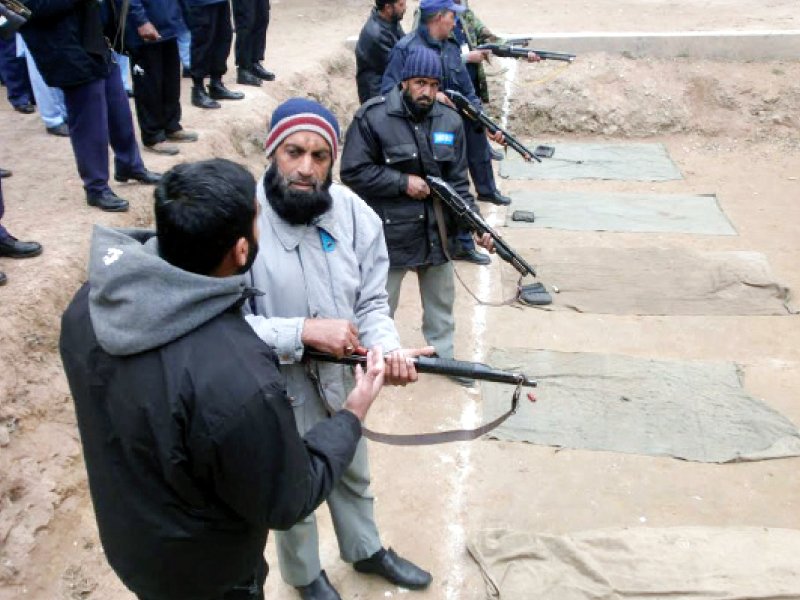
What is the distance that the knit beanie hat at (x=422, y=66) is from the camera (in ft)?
14.2

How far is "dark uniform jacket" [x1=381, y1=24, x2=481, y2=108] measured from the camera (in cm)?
632

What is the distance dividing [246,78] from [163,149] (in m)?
2.52

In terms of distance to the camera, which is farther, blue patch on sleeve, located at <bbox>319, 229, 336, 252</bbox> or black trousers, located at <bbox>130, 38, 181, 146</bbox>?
black trousers, located at <bbox>130, 38, 181, 146</bbox>

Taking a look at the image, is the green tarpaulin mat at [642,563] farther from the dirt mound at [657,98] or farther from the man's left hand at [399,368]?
the dirt mound at [657,98]

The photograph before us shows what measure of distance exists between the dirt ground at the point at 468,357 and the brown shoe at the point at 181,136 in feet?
0.34

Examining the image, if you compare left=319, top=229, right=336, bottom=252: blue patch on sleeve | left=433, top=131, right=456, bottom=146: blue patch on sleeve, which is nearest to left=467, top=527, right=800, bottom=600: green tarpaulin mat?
left=319, top=229, right=336, bottom=252: blue patch on sleeve

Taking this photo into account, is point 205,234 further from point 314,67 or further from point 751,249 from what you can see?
point 314,67

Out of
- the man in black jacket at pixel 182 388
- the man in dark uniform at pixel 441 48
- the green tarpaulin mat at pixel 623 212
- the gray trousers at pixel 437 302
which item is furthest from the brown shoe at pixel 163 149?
the man in black jacket at pixel 182 388

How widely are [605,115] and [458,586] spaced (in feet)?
28.1

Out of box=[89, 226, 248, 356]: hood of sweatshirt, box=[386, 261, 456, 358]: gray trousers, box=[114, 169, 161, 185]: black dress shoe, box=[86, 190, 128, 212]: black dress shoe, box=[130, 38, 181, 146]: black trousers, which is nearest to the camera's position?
box=[89, 226, 248, 356]: hood of sweatshirt

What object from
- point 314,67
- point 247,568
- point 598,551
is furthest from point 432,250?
point 314,67

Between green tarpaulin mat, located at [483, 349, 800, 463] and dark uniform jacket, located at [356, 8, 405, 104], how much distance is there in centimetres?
344

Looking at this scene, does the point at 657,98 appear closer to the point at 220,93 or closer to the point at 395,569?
the point at 220,93

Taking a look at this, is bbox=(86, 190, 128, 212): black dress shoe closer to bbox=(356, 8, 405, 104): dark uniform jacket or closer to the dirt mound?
bbox=(356, 8, 405, 104): dark uniform jacket
